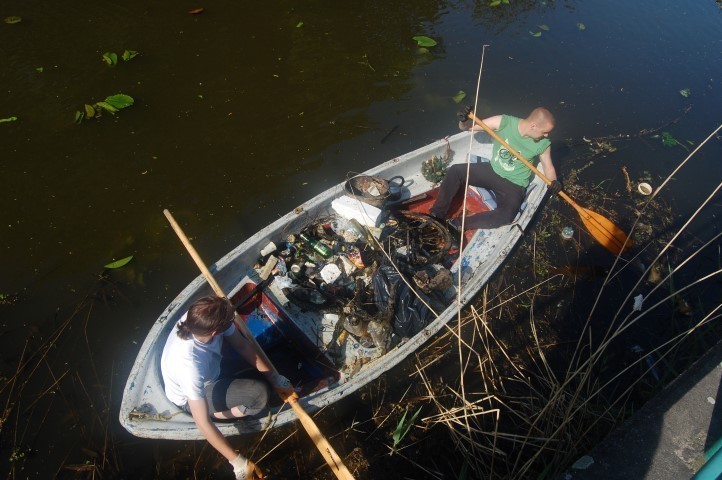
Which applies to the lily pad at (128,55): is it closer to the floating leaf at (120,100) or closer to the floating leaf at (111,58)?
the floating leaf at (111,58)

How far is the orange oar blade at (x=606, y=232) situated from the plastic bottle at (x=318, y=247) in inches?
146

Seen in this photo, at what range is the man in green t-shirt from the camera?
17.7 feet

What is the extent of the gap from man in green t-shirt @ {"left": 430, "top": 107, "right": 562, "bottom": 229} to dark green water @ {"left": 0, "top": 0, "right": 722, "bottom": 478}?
197 cm

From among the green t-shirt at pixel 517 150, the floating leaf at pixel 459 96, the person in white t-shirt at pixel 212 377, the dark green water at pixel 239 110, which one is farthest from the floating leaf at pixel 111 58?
the green t-shirt at pixel 517 150

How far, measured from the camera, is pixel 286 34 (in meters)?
9.09

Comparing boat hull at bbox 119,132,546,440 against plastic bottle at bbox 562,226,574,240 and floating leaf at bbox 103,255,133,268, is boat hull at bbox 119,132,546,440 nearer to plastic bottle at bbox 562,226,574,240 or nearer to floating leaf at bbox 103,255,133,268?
plastic bottle at bbox 562,226,574,240

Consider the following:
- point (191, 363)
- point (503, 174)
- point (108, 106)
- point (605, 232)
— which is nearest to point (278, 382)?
point (191, 363)

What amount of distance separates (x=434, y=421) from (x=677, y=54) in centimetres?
1102

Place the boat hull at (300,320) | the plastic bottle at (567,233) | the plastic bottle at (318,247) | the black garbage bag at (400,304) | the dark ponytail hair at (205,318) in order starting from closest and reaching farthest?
1. the dark ponytail hair at (205,318)
2. the boat hull at (300,320)
3. the black garbage bag at (400,304)
4. the plastic bottle at (318,247)
5. the plastic bottle at (567,233)

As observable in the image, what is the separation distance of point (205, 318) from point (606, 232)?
222 inches

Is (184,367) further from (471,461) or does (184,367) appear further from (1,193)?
(1,193)

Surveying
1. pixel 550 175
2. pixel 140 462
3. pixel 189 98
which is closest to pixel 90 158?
pixel 189 98

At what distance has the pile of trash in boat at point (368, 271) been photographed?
4402 mm

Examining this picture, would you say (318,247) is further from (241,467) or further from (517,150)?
(517,150)
